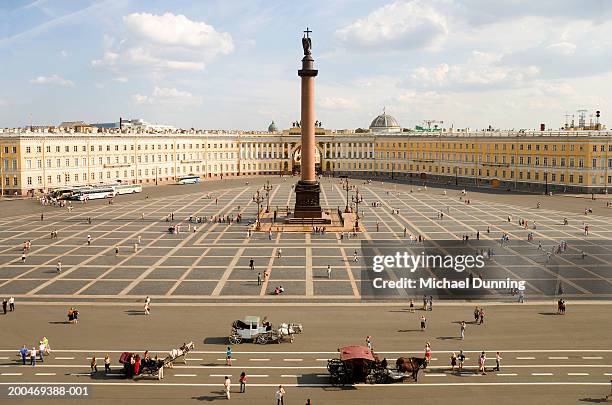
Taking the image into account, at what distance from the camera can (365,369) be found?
24938mm

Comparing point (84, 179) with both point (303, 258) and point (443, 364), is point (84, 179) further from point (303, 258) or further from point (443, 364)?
point (443, 364)

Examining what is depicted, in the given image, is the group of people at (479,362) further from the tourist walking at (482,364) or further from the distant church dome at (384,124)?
the distant church dome at (384,124)

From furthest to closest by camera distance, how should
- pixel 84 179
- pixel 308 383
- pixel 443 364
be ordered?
pixel 84 179, pixel 443 364, pixel 308 383

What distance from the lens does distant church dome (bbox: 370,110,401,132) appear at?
171 m

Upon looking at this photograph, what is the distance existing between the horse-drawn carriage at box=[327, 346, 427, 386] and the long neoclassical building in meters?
85.0

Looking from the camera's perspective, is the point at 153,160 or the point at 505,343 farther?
the point at 153,160

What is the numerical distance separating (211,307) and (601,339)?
22875 mm

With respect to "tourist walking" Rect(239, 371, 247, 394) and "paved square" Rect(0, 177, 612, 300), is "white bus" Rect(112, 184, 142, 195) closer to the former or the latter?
"paved square" Rect(0, 177, 612, 300)

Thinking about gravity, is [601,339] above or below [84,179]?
below

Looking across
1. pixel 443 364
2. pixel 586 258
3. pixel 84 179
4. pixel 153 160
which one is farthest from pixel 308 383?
pixel 153 160

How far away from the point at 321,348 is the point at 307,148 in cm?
4181

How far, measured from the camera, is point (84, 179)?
111 metres

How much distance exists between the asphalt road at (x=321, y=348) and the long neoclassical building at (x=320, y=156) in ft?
236

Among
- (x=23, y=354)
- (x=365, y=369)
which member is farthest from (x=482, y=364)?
(x=23, y=354)
